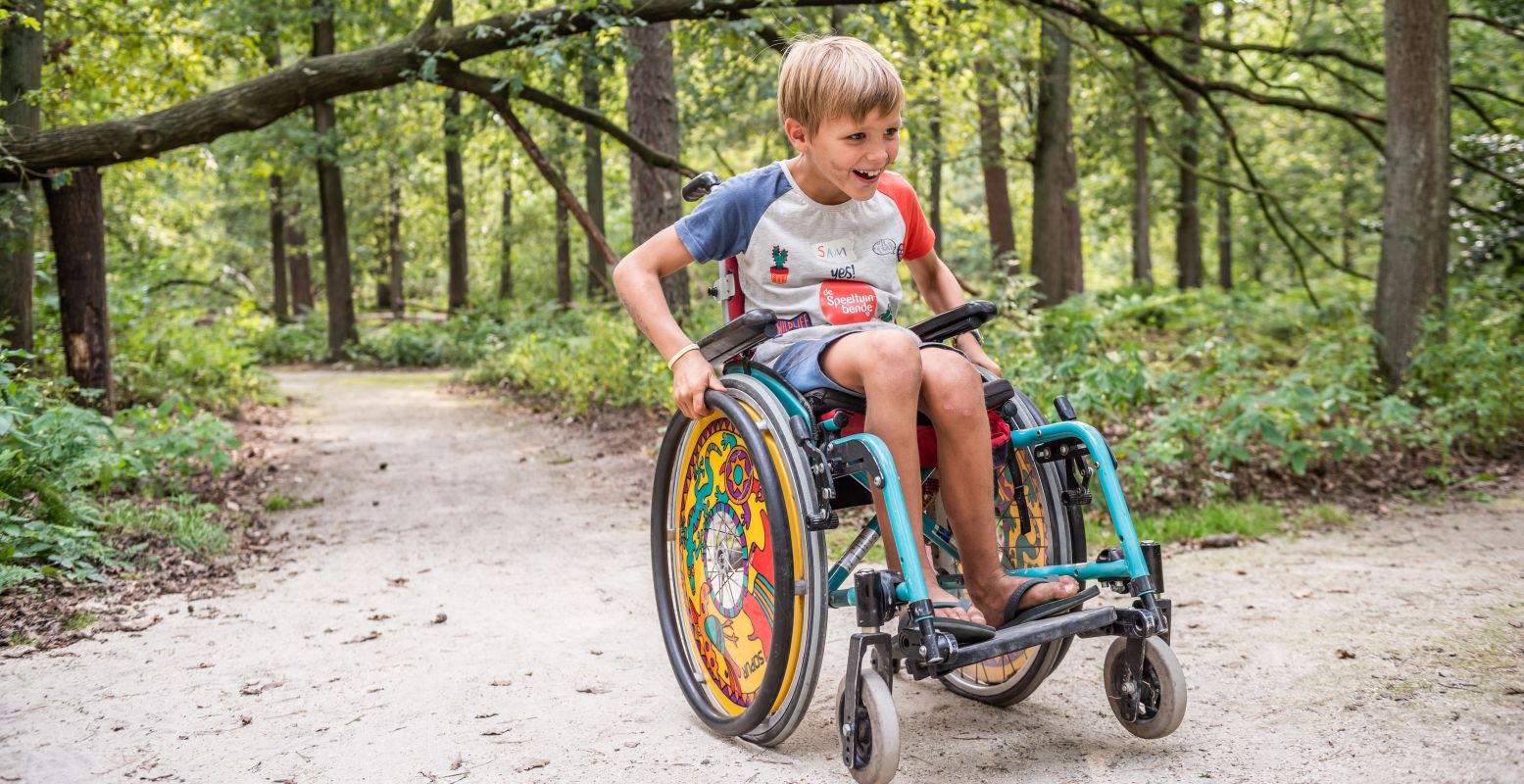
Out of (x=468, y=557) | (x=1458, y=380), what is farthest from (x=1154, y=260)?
(x=468, y=557)

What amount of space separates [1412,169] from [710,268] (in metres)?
7.18

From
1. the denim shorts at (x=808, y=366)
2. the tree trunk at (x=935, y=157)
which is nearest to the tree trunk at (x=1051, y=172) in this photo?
the tree trunk at (x=935, y=157)

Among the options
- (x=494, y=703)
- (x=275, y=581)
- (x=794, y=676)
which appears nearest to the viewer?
(x=794, y=676)

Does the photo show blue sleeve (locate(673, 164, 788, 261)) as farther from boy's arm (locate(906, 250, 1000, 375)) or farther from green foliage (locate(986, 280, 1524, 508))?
green foliage (locate(986, 280, 1524, 508))

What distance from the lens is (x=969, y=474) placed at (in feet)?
7.96

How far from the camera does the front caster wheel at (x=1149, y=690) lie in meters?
2.32

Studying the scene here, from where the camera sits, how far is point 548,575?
4598 millimetres

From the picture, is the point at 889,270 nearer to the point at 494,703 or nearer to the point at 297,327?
the point at 494,703

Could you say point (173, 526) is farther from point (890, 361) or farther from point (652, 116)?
point (652, 116)

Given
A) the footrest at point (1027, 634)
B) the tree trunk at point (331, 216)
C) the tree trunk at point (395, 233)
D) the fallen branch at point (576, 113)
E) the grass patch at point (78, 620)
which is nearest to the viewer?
the footrest at point (1027, 634)

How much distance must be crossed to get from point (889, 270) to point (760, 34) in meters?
4.64

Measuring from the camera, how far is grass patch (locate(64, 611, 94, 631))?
3691 millimetres

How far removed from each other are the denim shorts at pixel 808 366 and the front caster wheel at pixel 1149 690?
749mm

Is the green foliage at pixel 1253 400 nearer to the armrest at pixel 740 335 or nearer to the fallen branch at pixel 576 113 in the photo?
the fallen branch at pixel 576 113
